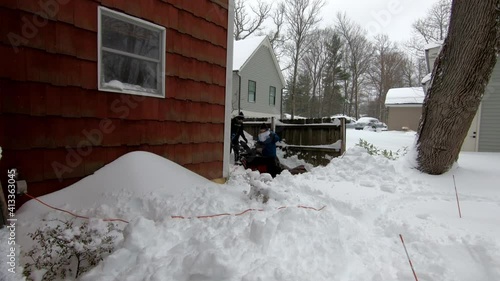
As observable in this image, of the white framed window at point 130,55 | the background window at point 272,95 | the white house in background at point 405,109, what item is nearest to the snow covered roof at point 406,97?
the white house in background at point 405,109

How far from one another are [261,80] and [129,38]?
16154 mm

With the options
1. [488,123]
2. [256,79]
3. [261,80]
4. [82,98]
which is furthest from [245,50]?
[82,98]

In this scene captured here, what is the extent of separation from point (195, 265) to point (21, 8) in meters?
2.88

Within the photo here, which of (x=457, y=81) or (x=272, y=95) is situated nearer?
(x=457, y=81)

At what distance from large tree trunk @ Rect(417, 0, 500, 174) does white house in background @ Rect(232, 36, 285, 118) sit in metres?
12.2

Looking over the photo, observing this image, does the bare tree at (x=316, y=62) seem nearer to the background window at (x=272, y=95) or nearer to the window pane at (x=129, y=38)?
the background window at (x=272, y=95)

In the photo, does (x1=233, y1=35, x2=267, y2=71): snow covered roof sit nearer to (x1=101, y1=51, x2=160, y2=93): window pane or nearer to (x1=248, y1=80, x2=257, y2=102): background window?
(x1=248, y1=80, x2=257, y2=102): background window

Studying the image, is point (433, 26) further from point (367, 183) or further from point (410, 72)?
point (367, 183)

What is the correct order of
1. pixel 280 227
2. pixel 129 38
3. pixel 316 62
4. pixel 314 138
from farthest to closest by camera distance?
pixel 316 62, pixel 314 138, pixel 129 38, pixel 280 227

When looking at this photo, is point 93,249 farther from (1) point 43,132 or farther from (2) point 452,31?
(2) point 452,31

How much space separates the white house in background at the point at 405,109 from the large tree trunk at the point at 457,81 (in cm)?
1883

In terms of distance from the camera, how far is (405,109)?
896 inches

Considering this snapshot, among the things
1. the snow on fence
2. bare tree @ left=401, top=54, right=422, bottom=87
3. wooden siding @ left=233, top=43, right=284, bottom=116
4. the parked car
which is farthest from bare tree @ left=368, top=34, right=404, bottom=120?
the snow on fence

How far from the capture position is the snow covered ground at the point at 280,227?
1.97m
